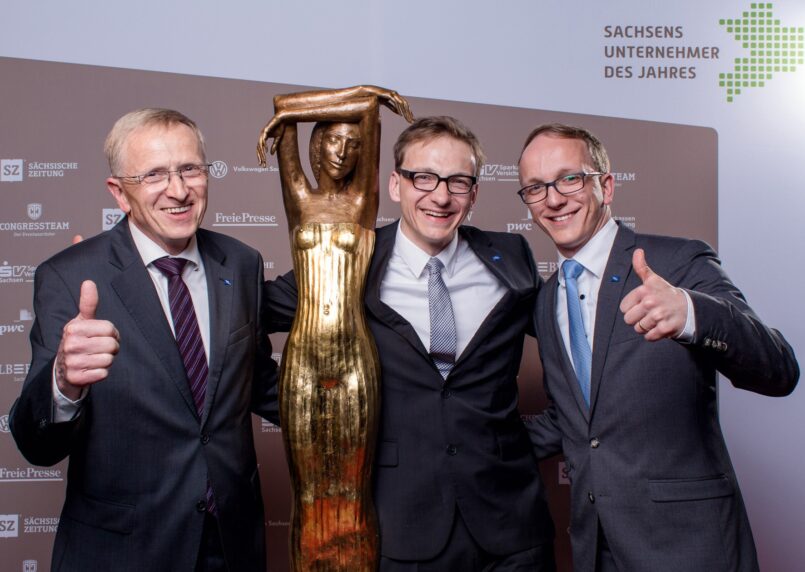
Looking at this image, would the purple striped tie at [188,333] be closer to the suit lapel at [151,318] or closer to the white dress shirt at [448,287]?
the suit lapel at [151,318]

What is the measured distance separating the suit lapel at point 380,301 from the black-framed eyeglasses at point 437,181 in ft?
0.64

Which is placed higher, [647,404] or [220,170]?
[220,170]

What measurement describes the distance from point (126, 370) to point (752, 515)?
300cm

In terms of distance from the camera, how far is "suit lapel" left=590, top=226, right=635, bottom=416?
86.3 inches

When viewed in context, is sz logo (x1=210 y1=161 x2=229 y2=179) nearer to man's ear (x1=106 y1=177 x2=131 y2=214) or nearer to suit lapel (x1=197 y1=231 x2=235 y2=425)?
suit lapel (x1=197 y1=231 x2=235 y2=425)

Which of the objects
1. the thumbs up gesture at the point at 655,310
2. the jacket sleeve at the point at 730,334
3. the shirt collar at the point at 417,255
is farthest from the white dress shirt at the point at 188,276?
the jacket sleeve at the point at 730,334

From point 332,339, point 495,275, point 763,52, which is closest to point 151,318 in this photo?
point 332,339

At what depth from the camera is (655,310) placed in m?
1.79

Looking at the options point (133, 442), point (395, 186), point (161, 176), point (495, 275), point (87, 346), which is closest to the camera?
point (87, 346)

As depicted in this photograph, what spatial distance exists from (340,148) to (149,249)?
624 millimetres

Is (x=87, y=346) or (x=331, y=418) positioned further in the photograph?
(x=331, y=418)

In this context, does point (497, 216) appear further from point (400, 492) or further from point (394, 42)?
point (400, 492)

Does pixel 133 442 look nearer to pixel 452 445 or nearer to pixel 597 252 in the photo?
pixel 452 445

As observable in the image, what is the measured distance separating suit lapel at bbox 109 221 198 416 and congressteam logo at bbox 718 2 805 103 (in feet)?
9.79
